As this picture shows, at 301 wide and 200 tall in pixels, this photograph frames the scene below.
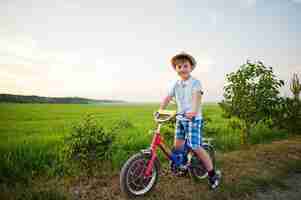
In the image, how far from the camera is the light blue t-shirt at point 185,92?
10.6 ft

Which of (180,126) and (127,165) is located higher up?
(180,126)

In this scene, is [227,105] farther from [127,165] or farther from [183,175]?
[127,165]

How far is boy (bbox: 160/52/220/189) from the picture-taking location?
3195 millimetres

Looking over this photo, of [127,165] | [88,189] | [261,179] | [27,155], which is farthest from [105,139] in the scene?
[261,179]

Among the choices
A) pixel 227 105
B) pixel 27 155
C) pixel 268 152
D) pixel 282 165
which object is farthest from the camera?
pixel 227 105

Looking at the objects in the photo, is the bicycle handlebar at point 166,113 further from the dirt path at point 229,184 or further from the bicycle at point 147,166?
the dirt path at point 229,184

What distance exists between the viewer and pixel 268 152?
6.10 meters

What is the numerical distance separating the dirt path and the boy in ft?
1.58

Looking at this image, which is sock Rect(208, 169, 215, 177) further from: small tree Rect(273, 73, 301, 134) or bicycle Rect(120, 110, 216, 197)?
small tree Rect(273, 73, 301, 134)

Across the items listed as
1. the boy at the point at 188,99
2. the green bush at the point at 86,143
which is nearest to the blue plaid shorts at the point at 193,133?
the boy at the point at 188,99

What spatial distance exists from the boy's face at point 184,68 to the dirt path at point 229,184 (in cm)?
190

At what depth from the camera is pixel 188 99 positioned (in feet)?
10.8

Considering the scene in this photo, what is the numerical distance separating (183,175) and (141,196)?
121cm

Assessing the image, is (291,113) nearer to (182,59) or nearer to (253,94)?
(253,94)
